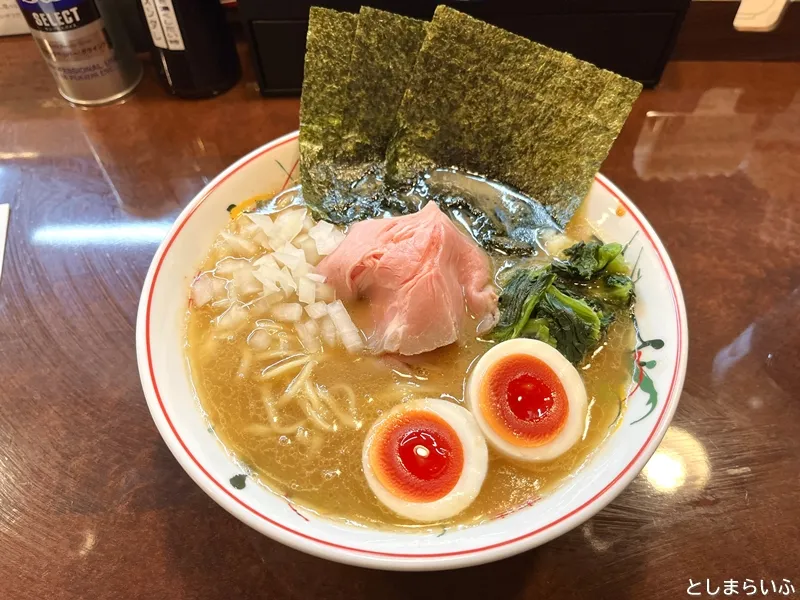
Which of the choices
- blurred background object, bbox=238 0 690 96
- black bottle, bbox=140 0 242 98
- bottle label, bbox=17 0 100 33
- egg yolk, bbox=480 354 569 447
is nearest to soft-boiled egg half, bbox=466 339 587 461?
egg yolk, bbox=480 354 569 447

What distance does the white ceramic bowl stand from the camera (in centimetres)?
90

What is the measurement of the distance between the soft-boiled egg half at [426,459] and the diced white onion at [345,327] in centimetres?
21

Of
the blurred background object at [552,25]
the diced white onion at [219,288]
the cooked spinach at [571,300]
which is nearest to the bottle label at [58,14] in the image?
the blurred background object at [552,25]

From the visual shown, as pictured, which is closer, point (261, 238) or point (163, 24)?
point (261, 238)

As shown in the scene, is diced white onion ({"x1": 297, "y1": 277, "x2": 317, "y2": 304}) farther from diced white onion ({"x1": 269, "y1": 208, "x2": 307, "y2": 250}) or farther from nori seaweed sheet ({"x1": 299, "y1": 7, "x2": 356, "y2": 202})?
nori seaweed sheet ({"x1": 299, "y1": 7, "x2": 356, "y2": 202})

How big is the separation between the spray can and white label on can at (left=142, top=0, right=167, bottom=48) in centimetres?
16

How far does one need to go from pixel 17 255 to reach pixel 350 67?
110 centimetres

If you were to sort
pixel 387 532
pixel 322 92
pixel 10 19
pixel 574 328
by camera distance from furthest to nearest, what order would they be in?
1. pixel 10 19
2. pixel 322 92
3. pixel 574 328
4. pixel 387 532

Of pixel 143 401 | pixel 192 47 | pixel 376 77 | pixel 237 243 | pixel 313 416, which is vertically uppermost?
pixel 376 77

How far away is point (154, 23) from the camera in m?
1.73

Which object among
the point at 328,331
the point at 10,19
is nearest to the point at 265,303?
the point at 328,331

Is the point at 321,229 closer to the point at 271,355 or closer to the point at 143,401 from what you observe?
the point at 271,355

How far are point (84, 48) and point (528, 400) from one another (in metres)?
1.75

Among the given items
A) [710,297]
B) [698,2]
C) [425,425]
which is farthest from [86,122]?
[698,2]
